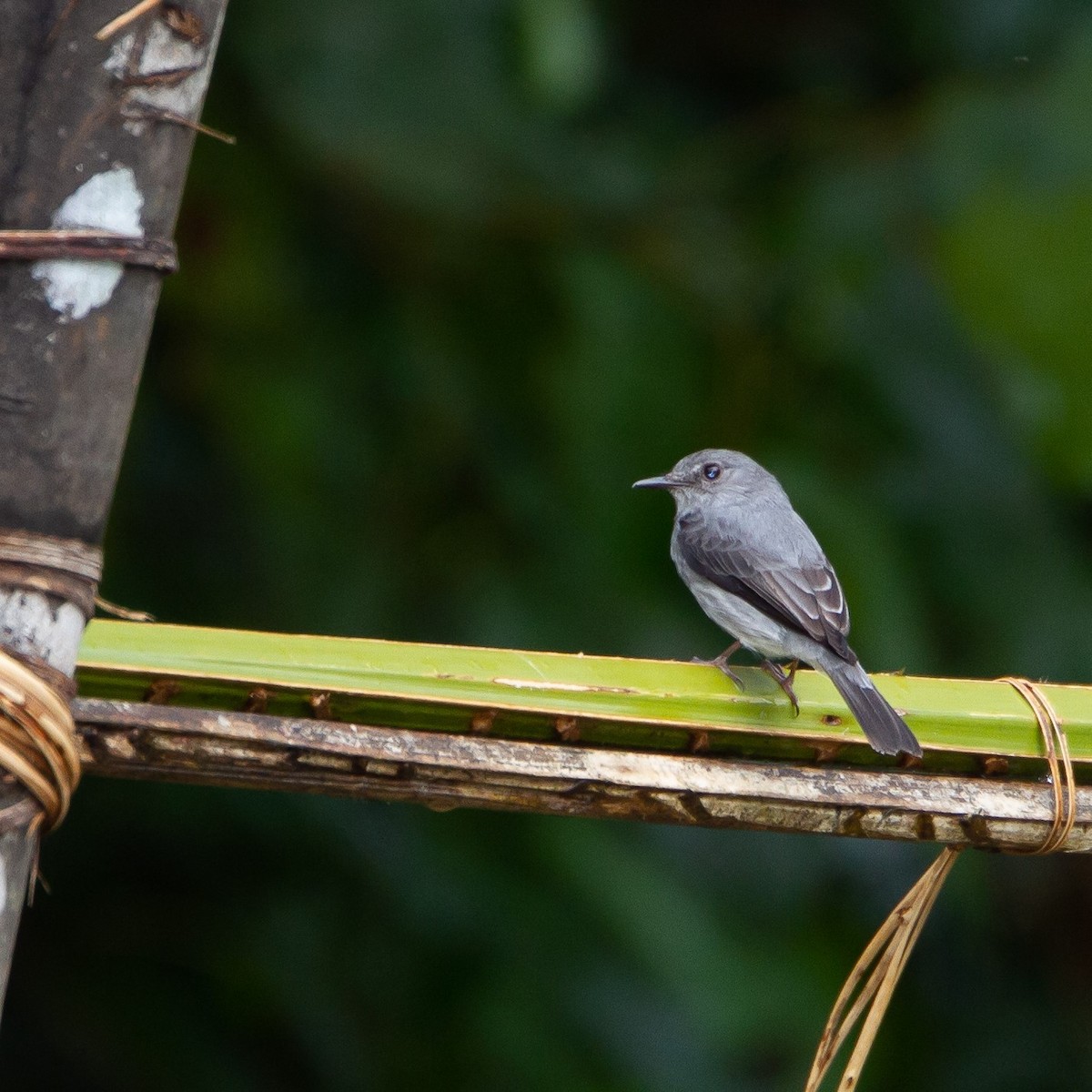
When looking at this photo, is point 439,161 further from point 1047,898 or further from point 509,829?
point 1047,898

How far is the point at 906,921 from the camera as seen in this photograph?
2.24 m

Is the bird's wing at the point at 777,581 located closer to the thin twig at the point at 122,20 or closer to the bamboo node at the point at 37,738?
the bamboo node at the point at 37,738

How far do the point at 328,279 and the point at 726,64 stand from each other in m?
1.70

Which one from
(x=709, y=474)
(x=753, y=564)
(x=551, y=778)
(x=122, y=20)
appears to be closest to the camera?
(x=122, y=20)

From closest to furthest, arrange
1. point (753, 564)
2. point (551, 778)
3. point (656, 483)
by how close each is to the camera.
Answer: point (551, 778) < point (753, 564) < point (656, 483)

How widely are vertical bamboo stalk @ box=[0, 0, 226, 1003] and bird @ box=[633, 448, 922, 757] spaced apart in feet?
7.39

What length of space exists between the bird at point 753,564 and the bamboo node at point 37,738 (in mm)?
2204

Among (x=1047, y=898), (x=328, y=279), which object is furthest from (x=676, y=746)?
(x=1047, y=898)

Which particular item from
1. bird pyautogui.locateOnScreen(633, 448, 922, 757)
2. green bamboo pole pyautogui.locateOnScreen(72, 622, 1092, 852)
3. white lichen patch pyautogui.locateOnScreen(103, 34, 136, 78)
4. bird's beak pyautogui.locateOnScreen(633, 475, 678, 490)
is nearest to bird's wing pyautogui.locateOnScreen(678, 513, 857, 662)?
bird pyautogui.locateOnScreen(633, 448, 922, 757)

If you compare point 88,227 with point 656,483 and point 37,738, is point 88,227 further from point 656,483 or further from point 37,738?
point 656,483

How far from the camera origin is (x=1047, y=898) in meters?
5.53

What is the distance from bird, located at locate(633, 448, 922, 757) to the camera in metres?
4.06

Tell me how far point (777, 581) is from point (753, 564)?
13 cm

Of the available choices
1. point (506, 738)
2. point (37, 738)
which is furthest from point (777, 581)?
point (37, 738)
